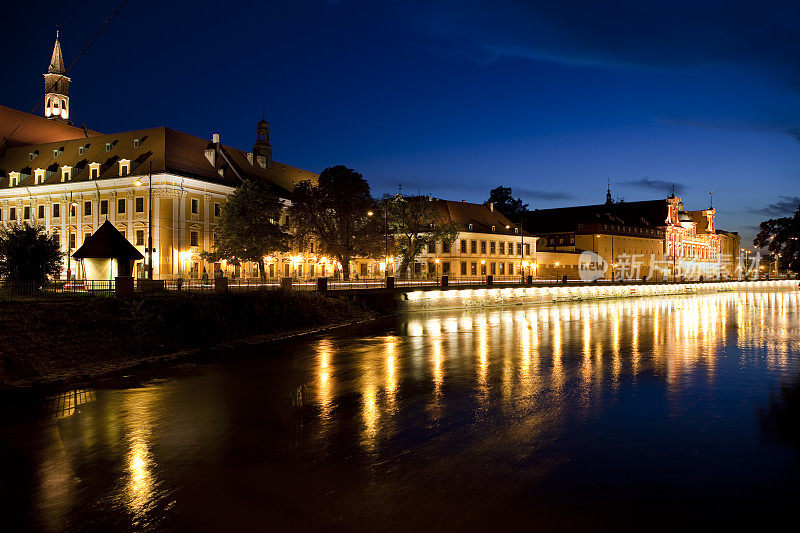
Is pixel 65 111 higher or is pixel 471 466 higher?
pixel 65 111

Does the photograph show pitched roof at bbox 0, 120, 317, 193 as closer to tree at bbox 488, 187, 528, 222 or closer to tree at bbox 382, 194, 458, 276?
tree at bbox 382, 194, 458, 276

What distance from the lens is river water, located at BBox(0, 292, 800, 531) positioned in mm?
7465

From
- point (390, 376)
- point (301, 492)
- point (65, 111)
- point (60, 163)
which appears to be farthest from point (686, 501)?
point (65, 111)

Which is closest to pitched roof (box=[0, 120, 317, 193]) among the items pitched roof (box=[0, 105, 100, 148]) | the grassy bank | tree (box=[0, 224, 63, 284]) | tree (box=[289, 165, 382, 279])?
pitched roof (box=[0, 105, 100, 148])

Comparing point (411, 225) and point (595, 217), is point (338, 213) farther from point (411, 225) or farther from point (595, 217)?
point (595, 217)

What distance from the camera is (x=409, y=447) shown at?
33.4 feet

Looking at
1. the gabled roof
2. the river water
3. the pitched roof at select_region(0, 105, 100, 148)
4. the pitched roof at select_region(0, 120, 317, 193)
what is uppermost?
the pitched roof at select_region(0, 105, 100, 148)

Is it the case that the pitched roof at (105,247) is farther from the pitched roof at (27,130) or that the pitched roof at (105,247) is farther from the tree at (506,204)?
the tree at (506,204)

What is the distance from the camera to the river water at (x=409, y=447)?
7465 millimetres

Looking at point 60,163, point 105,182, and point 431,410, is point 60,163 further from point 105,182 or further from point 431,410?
Answer: point 431,410

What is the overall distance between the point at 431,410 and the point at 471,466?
399cm

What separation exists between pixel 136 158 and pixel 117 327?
166 feet

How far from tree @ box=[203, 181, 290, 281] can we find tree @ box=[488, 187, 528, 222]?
6555cm

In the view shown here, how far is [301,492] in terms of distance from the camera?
318 inches
